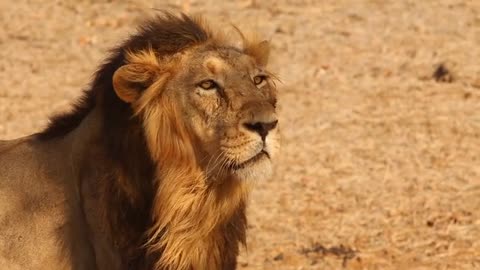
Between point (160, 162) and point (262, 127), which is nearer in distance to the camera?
point (262, 127)

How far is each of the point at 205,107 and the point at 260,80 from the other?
29cm

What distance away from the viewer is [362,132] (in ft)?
28.5

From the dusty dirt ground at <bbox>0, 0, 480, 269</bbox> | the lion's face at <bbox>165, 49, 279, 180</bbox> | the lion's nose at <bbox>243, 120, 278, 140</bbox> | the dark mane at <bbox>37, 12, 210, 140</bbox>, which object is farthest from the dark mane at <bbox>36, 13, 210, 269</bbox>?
the dusty dirt ground at <bbox>0, 0, 480, 269</bbox>

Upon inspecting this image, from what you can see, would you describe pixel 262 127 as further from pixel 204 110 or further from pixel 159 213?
pixel 159 213

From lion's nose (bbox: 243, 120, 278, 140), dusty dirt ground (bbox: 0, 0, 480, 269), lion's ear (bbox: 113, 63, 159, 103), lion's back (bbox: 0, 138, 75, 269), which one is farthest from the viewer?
dusty dirt ground (bbox: 0, 0, 480, 269)

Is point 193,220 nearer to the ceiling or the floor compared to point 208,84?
nearer to the floor

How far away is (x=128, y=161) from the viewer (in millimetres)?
4961

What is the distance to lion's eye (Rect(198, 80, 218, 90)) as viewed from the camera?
5055 mm

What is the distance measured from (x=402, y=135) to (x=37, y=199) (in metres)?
3.83

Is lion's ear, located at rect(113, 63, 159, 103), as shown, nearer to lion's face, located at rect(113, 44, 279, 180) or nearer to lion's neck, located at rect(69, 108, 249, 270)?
lion's face, located at rect(113, 44, 279, 180)

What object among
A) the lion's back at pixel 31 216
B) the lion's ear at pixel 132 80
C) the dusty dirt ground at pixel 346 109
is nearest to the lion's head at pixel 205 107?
the lion's ear at pixel 132 80

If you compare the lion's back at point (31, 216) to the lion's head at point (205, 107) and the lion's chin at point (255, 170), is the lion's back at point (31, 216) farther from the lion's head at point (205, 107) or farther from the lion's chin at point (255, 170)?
Answer: the lion's chin at point (255, 170)

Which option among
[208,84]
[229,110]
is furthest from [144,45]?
[229,110]

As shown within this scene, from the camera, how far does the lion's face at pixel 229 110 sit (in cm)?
484
